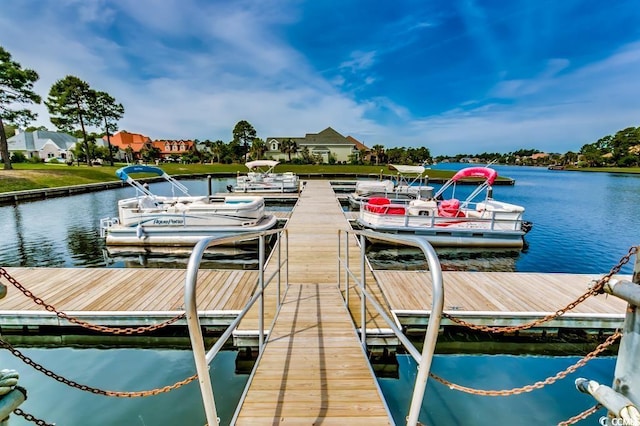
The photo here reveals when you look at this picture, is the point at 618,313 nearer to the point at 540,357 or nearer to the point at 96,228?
the point at 540,357

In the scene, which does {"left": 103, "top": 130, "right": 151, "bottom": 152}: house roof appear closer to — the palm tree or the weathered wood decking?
the palm tree

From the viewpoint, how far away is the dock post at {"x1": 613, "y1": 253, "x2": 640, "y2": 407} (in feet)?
4.55

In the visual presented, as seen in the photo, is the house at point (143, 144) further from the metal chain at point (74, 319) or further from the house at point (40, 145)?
the metal chain at point (74, 319)

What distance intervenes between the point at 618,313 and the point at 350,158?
57.2 meters

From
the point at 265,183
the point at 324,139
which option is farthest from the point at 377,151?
the point at 265,183

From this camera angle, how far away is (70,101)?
1495 inches

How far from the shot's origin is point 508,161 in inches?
6486

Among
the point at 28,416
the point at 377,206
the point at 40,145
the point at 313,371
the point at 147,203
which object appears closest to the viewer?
the point at 28,416

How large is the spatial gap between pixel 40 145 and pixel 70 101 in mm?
32855

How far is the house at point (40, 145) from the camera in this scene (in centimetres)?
5753

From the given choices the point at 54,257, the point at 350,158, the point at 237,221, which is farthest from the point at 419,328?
the point at 350,158

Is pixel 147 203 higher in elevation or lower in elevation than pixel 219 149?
lower

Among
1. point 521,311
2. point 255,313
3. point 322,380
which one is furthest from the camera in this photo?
point 521,311

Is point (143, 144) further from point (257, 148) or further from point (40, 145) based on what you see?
point (257, 148)
